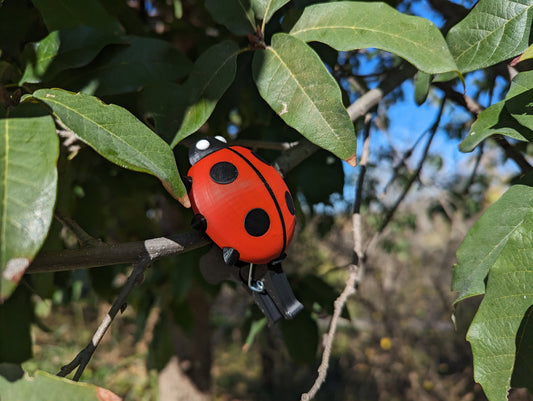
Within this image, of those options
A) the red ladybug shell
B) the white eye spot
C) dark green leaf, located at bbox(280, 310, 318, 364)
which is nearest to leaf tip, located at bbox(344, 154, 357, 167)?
the red ladybug shell

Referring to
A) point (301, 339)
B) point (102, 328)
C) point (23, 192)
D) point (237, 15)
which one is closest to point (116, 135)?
point (23, 192)

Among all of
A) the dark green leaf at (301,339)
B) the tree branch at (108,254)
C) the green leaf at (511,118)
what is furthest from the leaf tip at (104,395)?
the dark green leaf at (301,339)

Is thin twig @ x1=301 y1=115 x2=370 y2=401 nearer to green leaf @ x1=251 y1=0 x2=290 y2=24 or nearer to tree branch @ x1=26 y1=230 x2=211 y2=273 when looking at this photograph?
tree branch @ x1=26 y1=230 x2=211 y2=273

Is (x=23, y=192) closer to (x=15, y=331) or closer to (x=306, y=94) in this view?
(x=306, y=94)

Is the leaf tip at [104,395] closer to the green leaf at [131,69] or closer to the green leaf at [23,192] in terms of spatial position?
the green leaf at [23,192]

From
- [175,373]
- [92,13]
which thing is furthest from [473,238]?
[175,373]

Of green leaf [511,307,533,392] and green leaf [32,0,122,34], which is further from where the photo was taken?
green leaf [32,0,122,34]

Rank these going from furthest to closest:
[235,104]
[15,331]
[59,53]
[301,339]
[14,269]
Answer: [301,339]
[235,104]
[15,331]
[59,53]
[14,269]
